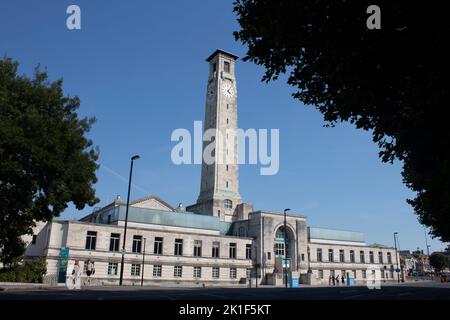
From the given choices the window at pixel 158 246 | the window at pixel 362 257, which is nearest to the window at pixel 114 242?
the window at pixel 158 246

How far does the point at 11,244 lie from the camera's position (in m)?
25.0

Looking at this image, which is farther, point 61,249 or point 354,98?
point 61,249

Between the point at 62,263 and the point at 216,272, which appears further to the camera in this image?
the point at 216,272

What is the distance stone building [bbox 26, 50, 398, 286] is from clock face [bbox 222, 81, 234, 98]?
216 mm

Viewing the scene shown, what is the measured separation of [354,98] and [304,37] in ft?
7.70

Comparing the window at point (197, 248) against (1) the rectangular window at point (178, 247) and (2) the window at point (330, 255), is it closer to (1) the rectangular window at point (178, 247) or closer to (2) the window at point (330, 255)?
(1) the rectangular window at point (178, 247)

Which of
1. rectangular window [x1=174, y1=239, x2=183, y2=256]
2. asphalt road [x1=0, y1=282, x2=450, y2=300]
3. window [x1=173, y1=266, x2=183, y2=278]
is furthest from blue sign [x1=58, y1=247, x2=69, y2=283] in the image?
asphalt road [x1=0, y1=282, x2=450, y2=300]

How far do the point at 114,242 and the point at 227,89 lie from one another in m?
40.7

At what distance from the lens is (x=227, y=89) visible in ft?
254

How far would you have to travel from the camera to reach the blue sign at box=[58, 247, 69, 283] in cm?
3941

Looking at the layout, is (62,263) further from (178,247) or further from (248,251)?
(248,251)

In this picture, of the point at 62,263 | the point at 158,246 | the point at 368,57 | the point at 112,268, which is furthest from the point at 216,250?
the point at 368,57

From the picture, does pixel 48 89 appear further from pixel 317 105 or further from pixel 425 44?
pixel 425 44
